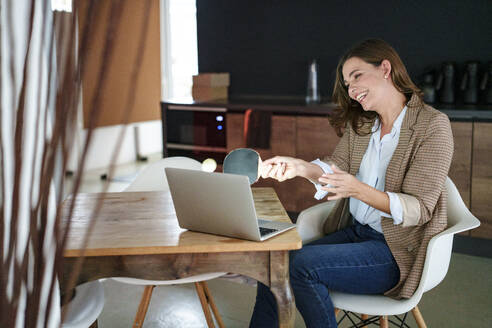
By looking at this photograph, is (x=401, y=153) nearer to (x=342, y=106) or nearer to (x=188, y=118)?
(x=342, y=106)

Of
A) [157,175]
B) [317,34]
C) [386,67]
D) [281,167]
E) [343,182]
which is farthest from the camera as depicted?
[317,34]

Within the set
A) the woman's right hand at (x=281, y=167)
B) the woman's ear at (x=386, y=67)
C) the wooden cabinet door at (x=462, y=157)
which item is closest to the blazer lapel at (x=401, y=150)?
the woman's ear at (x=386, y=67)

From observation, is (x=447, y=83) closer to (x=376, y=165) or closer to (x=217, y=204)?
(x=376, y=165)

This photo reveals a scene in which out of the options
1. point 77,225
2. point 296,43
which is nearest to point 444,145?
point 77,225

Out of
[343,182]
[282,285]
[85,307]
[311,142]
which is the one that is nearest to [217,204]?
[282,285]

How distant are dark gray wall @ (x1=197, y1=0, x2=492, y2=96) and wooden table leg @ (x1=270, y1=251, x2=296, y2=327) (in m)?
2.90

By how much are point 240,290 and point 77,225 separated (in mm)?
1398

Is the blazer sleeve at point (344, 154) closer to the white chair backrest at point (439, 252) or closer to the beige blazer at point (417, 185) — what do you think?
the beige blazer at point (417, 185)

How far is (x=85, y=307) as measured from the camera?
189 centimetres

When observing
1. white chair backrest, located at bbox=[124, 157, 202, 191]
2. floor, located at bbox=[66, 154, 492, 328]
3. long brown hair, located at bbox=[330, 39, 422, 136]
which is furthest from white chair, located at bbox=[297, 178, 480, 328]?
white chair backrest, located at bbox=[124, 157, 202, 191]

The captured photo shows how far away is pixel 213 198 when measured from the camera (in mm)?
1592

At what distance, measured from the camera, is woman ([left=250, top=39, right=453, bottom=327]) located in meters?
1.81

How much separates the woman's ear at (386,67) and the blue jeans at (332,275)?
2.10 ft

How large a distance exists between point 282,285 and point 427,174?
64cm
